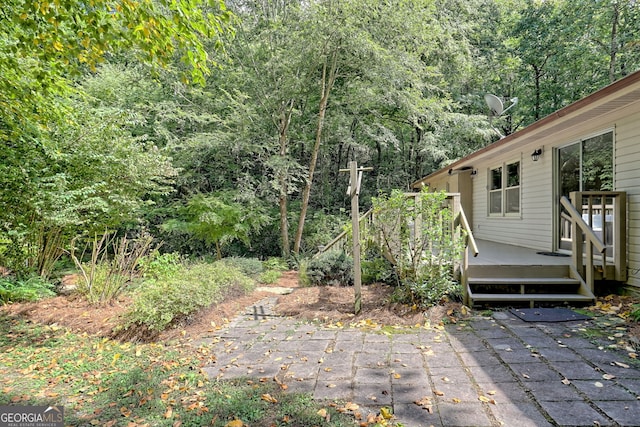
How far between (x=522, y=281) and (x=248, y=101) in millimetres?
9025

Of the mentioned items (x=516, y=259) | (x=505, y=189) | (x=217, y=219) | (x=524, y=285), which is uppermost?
(x=505, y=189)

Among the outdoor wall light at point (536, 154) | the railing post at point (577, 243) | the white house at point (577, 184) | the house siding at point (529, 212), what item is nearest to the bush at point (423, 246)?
the white house at point (577, 184)

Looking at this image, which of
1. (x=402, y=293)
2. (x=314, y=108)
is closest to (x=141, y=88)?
(x=314, y=108)

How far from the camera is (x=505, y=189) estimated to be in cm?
823

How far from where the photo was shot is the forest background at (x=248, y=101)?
13.1ft

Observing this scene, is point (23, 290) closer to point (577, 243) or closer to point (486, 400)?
point (486, 400)

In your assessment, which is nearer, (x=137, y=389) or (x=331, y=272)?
(x=137, y=389)

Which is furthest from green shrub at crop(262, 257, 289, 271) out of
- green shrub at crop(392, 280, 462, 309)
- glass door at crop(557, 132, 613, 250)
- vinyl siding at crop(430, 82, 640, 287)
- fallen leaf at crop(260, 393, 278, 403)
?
fallen leaf at crop(260, 393, 278, 403)

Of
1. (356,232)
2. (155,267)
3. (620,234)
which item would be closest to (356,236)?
(356,232)

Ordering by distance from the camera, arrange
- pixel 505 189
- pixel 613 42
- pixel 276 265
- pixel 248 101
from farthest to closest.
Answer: pixel 613 42, pixel 248 101, pixel 276 265, pixel 505 189

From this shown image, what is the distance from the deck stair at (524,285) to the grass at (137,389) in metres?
3.19

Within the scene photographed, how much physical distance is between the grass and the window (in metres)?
7.20

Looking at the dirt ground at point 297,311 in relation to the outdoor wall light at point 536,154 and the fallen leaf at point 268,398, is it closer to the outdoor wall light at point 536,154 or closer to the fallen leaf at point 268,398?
the fallen leaf at point 268,398

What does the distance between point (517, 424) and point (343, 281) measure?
14.2 feet
